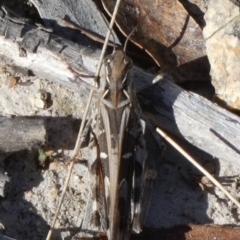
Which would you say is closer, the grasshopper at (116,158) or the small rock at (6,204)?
the grasshopper at (116,158)

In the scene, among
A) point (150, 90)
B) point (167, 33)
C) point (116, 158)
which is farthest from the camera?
point (167, 33)

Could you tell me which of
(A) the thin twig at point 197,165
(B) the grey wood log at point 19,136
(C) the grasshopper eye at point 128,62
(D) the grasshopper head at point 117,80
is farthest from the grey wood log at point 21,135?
(A) the thin twig at point 197,165

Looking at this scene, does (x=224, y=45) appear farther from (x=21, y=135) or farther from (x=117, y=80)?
(x=21, y=135)

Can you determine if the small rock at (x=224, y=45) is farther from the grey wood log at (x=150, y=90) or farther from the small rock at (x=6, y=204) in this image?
the small rock at (x=6, y=204)

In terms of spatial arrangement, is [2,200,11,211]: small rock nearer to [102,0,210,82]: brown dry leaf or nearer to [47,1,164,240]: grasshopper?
[47,1,164,240]: grasshopper

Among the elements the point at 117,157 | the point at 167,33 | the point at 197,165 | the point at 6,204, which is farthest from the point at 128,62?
the point at 6,204

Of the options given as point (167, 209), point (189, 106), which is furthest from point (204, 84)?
point (167, 209)
